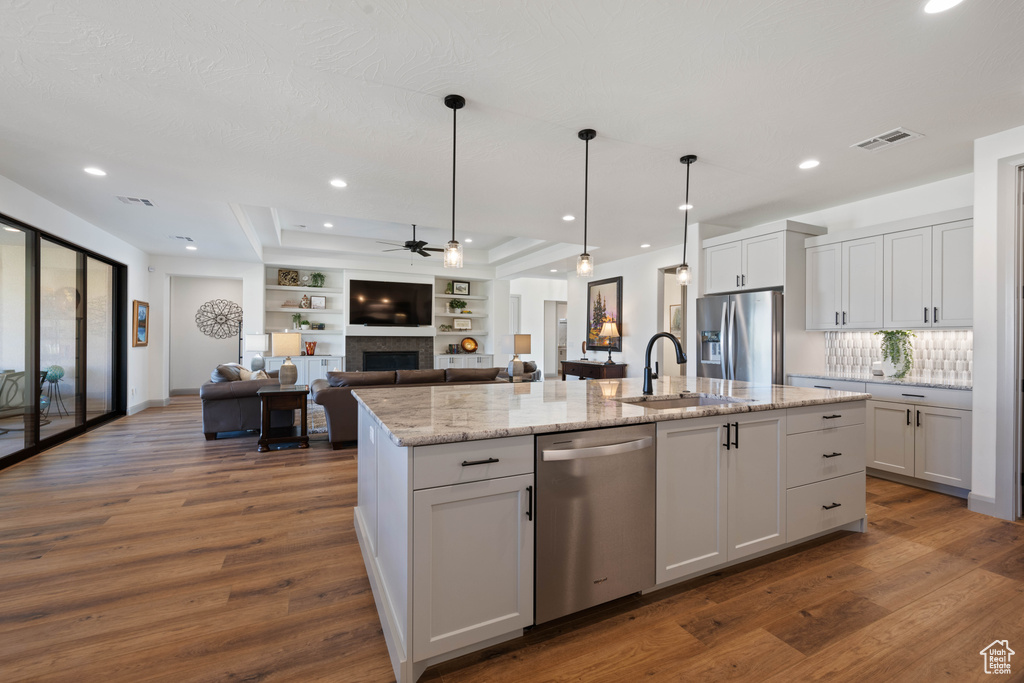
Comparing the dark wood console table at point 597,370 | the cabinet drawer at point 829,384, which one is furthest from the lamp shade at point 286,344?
the cabinet drawer at point 829,384

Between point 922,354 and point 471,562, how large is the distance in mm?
4582

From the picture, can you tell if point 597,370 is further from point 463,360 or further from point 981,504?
point 981,504

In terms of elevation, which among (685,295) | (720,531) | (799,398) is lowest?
(720,531)

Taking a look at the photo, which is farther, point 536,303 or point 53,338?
point 536,303

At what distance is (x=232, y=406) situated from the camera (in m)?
5.20

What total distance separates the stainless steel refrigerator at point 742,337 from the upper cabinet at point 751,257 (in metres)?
0.21

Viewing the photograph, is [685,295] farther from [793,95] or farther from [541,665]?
[541,665]

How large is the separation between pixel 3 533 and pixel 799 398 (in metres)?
4.72

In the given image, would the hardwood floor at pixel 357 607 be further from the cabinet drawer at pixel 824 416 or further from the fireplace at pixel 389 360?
the fireplace at pixel 389 360

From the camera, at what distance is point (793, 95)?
2512 mm

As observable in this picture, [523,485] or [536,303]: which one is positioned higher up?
[536,303]

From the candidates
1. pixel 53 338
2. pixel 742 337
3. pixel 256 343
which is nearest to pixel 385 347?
pixel 256 343

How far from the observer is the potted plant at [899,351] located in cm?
398

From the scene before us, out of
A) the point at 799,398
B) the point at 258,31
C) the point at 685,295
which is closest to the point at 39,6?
the point at 258,31
